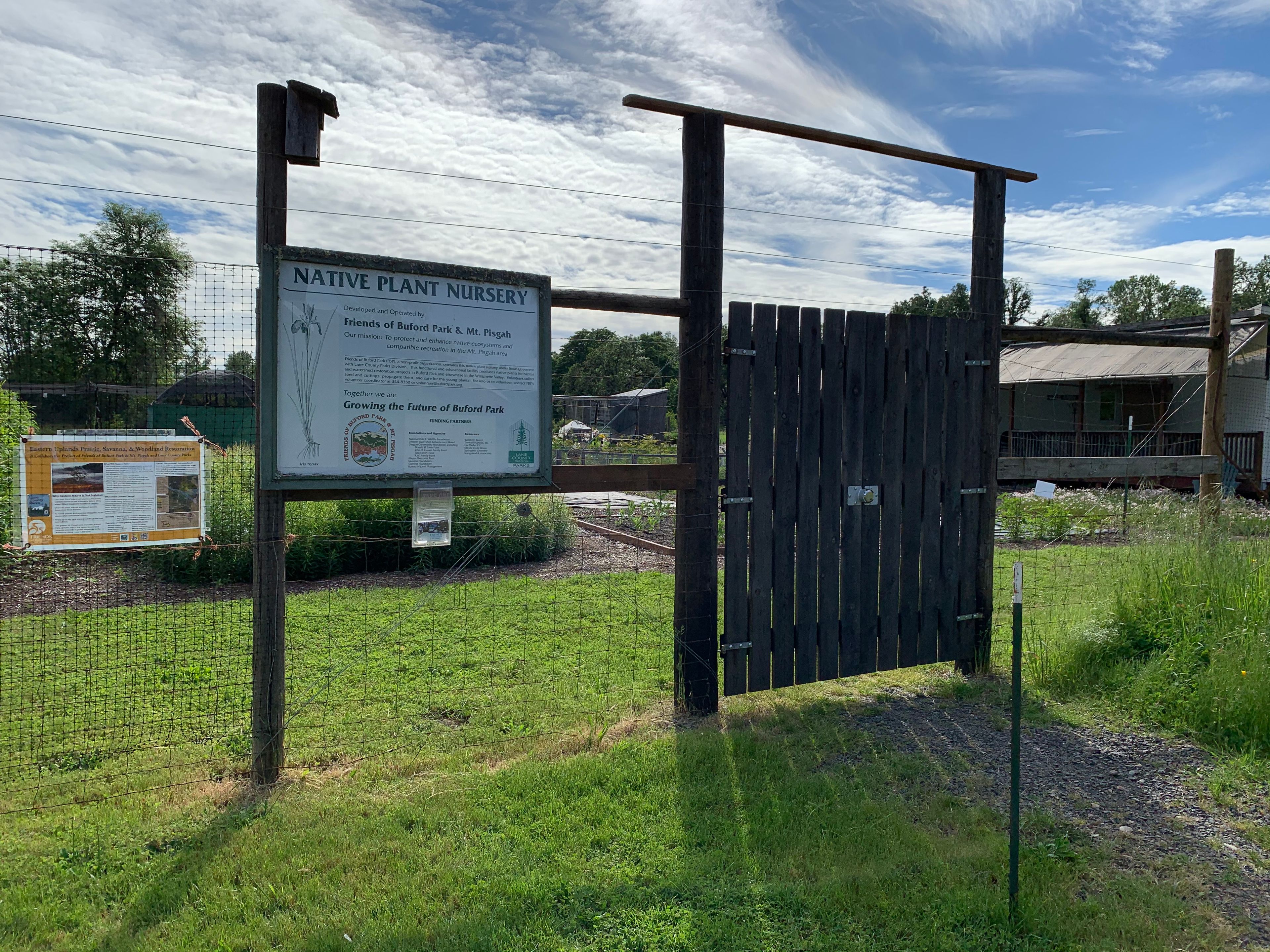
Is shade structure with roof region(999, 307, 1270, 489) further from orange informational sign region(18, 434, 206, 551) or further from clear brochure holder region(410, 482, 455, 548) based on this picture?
orange informational sign region(18, 434, 206, 551)

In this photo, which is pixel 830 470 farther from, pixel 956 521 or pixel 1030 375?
pixel 1030 375

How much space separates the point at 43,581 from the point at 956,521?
876 cm

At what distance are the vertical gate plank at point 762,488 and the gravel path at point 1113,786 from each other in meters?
0.73

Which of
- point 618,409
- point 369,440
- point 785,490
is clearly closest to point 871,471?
point 785,490

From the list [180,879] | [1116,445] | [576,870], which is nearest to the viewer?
[180,879]

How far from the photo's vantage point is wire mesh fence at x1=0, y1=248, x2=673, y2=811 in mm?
4480

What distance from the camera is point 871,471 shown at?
5711 millimetres

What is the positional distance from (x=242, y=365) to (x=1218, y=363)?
331 inches

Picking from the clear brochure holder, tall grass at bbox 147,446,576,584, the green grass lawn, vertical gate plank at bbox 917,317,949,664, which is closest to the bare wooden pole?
the green grass lawn

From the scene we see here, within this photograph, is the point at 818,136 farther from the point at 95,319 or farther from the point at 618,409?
the point at 95,319

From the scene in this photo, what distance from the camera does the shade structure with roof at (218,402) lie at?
16.2 feet

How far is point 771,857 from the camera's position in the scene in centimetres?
350

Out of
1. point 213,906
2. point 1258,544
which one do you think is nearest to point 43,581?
point 213,906

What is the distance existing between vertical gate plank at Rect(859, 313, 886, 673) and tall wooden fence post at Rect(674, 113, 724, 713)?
114 centimetres
